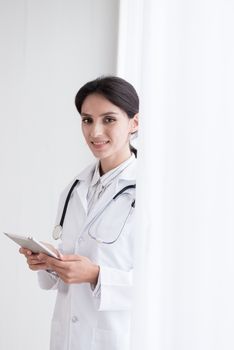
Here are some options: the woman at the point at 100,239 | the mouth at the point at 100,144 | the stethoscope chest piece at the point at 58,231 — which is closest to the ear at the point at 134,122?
the woman at the point at 100,239

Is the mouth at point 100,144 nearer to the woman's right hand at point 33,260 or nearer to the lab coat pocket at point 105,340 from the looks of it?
the woman's right hand at point 33,260

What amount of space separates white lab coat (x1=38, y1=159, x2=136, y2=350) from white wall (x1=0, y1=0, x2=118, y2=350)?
3.81ft

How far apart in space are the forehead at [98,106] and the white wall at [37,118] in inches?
47.4

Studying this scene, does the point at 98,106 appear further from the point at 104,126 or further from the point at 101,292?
the point at 101,292

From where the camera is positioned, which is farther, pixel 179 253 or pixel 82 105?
pixel 82 105

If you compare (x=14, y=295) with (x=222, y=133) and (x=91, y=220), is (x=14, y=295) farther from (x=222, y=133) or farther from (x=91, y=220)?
(x=222, y=133)

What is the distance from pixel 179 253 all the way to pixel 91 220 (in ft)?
2.18

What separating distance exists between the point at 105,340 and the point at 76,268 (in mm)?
235

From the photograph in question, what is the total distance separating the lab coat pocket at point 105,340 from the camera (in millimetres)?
1255

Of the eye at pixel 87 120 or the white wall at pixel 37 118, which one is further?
the white wall at pixel 37 118

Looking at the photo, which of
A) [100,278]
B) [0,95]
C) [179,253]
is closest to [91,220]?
[100,278]

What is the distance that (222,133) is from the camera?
0.61 metres

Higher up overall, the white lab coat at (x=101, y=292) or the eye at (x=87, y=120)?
the eye at (x=87, y=120)

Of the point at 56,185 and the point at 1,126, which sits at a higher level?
the point at 1,126
